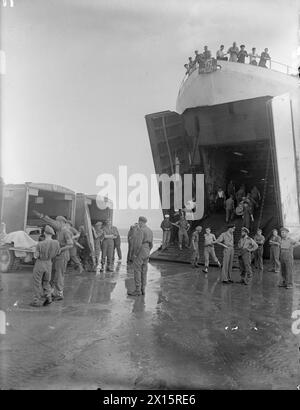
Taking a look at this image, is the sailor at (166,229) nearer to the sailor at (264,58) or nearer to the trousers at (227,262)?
the trousers at (227,262)

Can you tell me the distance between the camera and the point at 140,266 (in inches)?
246

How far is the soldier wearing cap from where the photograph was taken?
514 cm

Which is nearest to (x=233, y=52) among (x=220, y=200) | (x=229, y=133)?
(x=229, y=133)

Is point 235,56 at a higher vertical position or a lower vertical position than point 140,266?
higher

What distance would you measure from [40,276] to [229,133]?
9.73m

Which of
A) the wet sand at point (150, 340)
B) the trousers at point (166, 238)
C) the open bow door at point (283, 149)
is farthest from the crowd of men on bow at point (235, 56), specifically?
the wet sand at point (150, 340)

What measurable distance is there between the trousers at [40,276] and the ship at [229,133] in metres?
6.94

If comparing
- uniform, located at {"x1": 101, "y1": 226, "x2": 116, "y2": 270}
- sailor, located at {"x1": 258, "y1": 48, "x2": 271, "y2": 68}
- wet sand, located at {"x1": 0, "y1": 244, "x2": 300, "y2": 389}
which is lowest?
wet sand, located at {"x1": 0, "y1": 244, "x2": 300, "y2": 389}

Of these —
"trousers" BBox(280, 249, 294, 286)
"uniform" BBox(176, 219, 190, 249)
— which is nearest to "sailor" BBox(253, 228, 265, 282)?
"trousers" BBox(280, 249, 294, 286)

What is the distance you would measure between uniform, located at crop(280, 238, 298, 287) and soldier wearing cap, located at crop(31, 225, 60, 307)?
4.96 meters

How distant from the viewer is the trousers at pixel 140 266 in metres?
6.22

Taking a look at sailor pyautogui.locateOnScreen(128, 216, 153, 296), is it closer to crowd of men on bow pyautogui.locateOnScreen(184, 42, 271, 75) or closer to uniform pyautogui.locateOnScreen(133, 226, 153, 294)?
uniform pyautogui.locateOnScreen(133, 226, 153, 294)

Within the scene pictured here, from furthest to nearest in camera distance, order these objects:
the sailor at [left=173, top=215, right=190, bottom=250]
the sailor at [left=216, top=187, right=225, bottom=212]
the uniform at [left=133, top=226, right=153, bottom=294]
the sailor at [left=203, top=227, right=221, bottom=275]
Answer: the sailor at [left=216, top=187, right=225, bottom=212]
the sailor at [left=173, top=215, right=190, bottom=250]
the sailor at [left=203, top=227, right=221, bottom=275]
the uniform at [left=133, top=226, right=153, bottom=294]

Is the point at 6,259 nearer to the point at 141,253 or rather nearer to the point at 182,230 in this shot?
the point at 141,253
